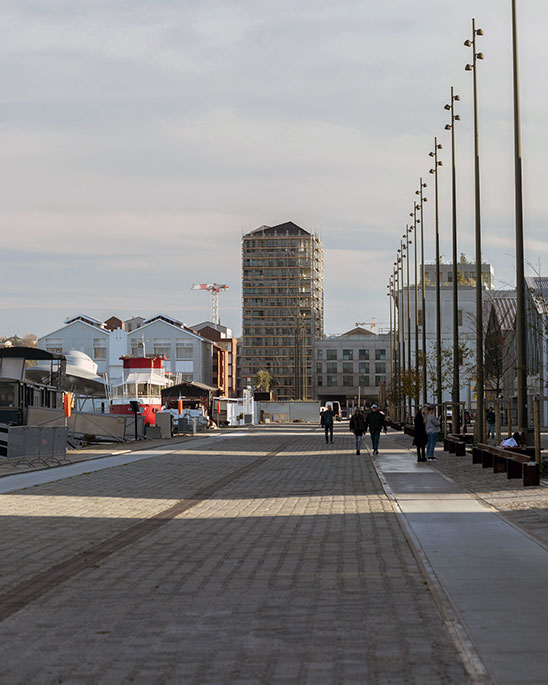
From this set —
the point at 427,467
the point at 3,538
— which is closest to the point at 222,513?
the point at 3,538

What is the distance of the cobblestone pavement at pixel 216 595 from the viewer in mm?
6543

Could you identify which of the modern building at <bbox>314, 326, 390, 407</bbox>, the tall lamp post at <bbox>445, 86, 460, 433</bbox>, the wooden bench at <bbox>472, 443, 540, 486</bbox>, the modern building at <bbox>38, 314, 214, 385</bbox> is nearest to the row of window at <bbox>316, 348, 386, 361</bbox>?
the modern building at <bbox>314, 326, 390, 407</bbox>

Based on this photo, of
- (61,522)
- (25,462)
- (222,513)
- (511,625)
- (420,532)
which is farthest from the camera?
(25,462)

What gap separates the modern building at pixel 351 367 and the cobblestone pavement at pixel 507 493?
156 metres

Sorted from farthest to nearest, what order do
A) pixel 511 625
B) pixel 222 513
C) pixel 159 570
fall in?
pixel 222 513
pixel 159 570
pixel 511 625

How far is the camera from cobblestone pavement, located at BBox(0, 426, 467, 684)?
258 inches

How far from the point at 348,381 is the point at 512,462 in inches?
6468

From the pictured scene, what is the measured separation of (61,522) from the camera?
1550 centimetres

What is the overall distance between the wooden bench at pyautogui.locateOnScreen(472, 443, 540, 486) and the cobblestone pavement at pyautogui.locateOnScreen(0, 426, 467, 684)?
3.90m

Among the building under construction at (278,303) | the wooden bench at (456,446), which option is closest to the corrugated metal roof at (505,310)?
the wooden bench at (456,446)

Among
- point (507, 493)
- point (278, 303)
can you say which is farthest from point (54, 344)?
point (507, 493)

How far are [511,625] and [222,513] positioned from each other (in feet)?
31.5

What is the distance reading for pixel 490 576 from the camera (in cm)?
982

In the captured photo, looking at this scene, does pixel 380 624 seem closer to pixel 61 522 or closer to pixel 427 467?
pixel 61 522
